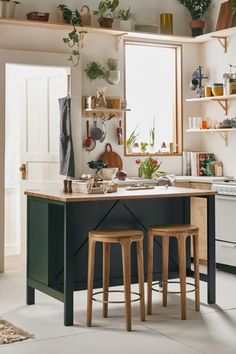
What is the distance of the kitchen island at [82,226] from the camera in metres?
4.86

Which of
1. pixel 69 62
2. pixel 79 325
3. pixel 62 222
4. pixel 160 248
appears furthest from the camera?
pixel 69 62

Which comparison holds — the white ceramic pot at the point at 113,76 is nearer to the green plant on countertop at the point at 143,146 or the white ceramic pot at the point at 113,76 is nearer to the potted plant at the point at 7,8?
the green plant on countertop at the point at 143,146

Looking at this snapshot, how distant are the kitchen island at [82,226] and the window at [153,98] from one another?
6.80 ft

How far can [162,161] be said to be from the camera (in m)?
7.40

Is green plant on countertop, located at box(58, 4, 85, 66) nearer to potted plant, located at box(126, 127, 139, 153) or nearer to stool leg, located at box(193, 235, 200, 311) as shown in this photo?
potted plant, located at box(126, 127, 139, 153)

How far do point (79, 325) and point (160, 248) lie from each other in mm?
Result: 1214

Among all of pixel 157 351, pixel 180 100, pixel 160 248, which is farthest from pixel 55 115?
pixel 157 351

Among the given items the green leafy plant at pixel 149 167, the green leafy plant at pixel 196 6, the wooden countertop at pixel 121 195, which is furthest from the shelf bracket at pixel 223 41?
the wooden countertop at pixel 121 195

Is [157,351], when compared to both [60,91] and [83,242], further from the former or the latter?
[60,91]

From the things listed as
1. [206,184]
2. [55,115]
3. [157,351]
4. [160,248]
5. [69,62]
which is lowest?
[157,351]

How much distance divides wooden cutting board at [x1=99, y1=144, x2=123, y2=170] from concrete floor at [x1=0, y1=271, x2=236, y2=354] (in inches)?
73.8

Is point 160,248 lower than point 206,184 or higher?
lower

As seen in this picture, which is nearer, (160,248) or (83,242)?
(83,242)

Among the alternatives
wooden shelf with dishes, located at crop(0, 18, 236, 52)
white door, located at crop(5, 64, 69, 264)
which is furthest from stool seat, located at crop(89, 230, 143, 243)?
wooden shelf with dishes, located at crop(0, 18, 236, 52)
